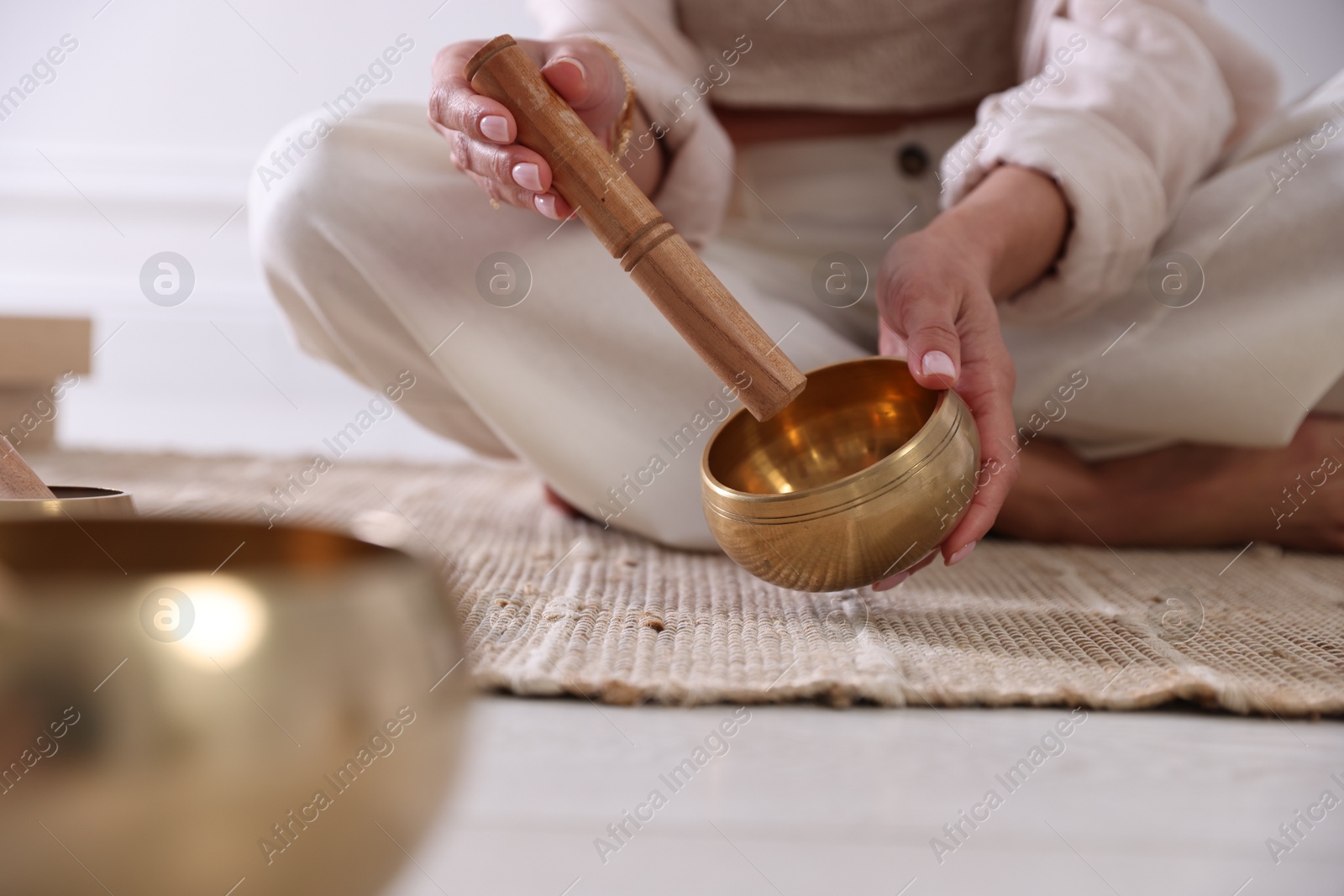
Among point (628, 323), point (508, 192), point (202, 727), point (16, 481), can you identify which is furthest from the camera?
point (628, 323)

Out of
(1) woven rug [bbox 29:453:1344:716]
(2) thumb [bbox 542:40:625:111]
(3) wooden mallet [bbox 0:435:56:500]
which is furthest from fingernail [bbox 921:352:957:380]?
(3) wooden mallet [bbox 0:435:56:500]

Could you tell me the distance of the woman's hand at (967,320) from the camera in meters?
0.48

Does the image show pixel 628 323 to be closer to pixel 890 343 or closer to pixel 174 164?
pixel 890 343

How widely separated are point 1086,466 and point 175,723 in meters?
0.73

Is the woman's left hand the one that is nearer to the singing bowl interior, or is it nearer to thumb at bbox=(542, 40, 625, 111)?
the singing bowl interior

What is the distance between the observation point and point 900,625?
1.65 feet

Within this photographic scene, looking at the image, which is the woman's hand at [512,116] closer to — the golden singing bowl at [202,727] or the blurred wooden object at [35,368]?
the golden singing bowl at [202,727]

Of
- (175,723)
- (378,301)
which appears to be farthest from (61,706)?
(378,301)

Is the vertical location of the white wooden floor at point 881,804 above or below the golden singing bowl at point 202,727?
below

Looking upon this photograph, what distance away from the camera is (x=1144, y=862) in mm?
295

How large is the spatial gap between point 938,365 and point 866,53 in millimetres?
494

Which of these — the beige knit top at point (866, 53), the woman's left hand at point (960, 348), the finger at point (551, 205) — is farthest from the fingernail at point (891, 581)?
the beige knit top at point (866, 53)

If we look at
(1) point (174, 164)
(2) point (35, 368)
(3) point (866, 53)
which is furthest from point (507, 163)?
(1) point (174, 164)

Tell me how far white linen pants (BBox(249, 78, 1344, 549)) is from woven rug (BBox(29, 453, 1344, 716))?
81mm
